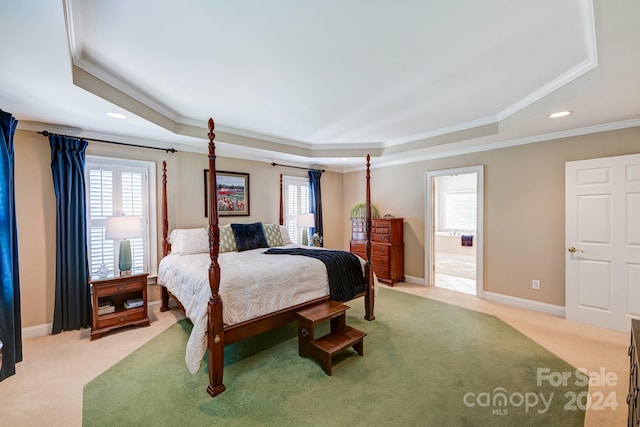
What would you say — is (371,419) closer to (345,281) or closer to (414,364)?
(414,364)

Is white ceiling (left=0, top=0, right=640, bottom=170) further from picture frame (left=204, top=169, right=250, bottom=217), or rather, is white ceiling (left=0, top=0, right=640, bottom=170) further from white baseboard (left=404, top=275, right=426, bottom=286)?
white baseboard (left=404, top=275, right=426, bottom=286)

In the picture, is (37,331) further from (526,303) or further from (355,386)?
(526,303)

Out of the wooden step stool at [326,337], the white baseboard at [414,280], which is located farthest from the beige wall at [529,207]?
the wooden step stool at [326,337]

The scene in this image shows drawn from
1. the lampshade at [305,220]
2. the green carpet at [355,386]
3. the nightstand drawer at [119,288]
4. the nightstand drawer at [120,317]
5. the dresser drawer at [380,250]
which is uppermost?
the lampshade at [305,220]

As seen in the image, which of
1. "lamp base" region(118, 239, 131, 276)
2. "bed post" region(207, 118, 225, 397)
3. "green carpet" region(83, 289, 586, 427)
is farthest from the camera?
"lamp base" region(118, 239, 131, 276)

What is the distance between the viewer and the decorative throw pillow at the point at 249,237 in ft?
13.1

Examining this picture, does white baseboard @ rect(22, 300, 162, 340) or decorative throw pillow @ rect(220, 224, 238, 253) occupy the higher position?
decorative throw pillow @ rect(220, 224, 238, 253)

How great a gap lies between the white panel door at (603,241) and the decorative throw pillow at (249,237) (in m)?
4.13

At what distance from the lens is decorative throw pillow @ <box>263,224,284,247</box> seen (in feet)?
14.3

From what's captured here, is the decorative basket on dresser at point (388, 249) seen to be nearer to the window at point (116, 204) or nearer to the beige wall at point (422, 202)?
the beige wall at point (422, 202)

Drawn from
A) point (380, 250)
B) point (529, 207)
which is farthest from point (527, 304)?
point (380, 250)

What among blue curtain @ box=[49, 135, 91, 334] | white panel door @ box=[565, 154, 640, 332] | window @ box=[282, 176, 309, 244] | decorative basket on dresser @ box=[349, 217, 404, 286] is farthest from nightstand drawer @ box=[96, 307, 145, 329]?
white panel door @ box=[565, 154, 640, 332]

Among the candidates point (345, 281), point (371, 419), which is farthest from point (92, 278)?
point (371, 419)

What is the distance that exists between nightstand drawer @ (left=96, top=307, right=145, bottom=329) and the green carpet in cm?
50
